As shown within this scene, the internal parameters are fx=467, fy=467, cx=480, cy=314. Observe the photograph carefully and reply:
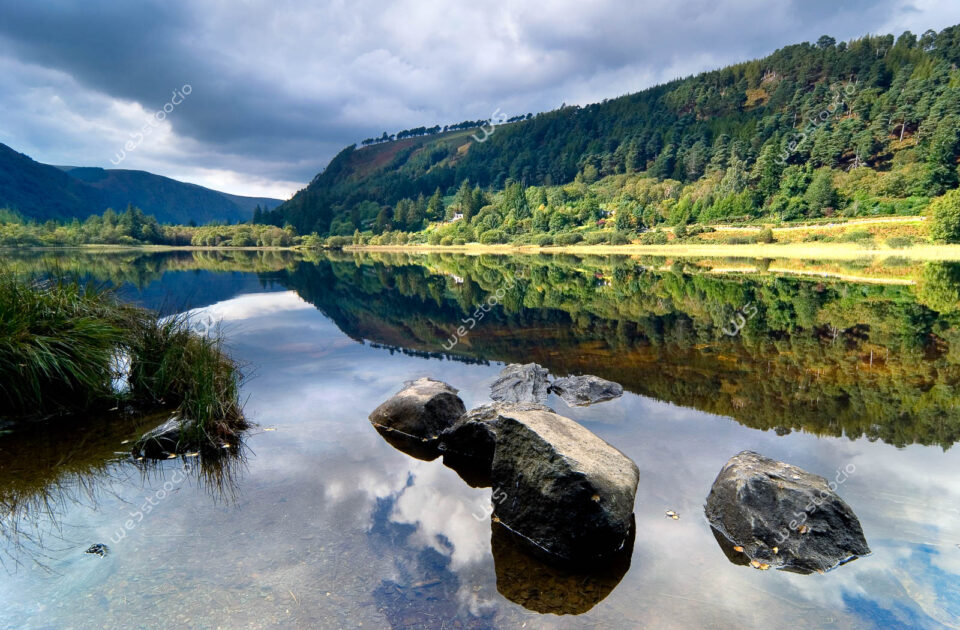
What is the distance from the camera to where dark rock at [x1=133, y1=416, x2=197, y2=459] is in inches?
294

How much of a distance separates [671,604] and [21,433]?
1007 cm

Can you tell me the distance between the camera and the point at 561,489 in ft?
18.7

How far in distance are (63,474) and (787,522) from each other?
9.80 meters

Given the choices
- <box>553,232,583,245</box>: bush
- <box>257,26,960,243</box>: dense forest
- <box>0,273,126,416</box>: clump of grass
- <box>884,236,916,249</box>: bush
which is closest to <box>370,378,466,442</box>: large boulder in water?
<box>0,273,126,416</box>: clump of grass

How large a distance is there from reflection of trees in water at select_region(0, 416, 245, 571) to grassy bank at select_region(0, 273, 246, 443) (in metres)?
0.51

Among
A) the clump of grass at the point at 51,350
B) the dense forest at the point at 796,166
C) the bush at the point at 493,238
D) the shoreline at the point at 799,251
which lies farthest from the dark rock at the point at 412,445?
the bush at the point at 493,238

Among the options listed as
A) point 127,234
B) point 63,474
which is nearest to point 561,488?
point 63,474

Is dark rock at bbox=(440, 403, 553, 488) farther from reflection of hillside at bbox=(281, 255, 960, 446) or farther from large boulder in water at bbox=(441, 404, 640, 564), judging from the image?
reflection of hillside at bbox=(281, 255, 960, 446)

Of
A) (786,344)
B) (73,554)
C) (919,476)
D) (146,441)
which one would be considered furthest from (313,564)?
(786,344)

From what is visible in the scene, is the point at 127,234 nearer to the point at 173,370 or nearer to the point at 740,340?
the point at 173,370

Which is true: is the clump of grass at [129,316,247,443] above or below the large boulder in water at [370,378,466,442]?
above

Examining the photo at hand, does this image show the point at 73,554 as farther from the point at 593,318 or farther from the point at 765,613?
the point at 593,318

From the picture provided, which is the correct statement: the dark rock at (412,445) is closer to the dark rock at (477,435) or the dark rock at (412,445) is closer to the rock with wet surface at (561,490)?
the dark rock at (477,435)

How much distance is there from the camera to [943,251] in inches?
2356
